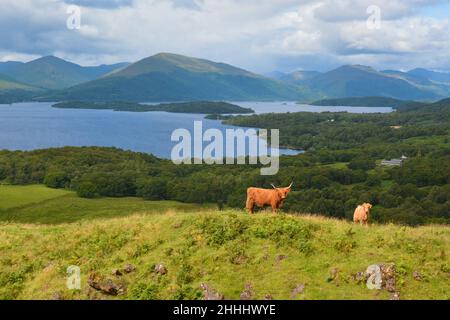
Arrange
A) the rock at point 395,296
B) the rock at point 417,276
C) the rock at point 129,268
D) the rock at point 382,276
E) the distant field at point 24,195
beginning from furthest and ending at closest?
the distant field at point 24,195
the rock at point 129,268
the rock at point 417,276
the rock at point 382,276
the rock at point 395,296

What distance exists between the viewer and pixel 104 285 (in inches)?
709

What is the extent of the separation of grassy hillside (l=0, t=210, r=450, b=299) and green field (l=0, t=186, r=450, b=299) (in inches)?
1.6

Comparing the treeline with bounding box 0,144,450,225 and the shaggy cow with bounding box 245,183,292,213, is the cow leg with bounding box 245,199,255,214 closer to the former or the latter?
the shaggy cow with bounding box 245,183,292,213

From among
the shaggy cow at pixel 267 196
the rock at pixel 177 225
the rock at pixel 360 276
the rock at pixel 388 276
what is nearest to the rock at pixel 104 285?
the rock at pixel 177 225

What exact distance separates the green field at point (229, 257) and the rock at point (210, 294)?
0.63ft

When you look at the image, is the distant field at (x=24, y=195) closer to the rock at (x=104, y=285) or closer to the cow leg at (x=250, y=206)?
the cow leg at (x=250, y=206)

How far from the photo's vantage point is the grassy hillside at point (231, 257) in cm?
1745

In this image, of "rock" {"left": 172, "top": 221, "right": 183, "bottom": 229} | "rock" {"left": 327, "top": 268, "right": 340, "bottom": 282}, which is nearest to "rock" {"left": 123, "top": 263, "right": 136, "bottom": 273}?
"rock" {"left": 172, "top": 221, "right": 183, "bottom": 229}

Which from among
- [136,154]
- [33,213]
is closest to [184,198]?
[33,213]

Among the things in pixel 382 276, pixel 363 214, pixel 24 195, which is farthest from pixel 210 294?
pixel 24 195

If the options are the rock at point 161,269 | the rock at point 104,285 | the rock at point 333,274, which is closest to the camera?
the rock at point 333,274

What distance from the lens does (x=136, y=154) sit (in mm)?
199750

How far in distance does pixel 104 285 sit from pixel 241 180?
13524 centimetres
